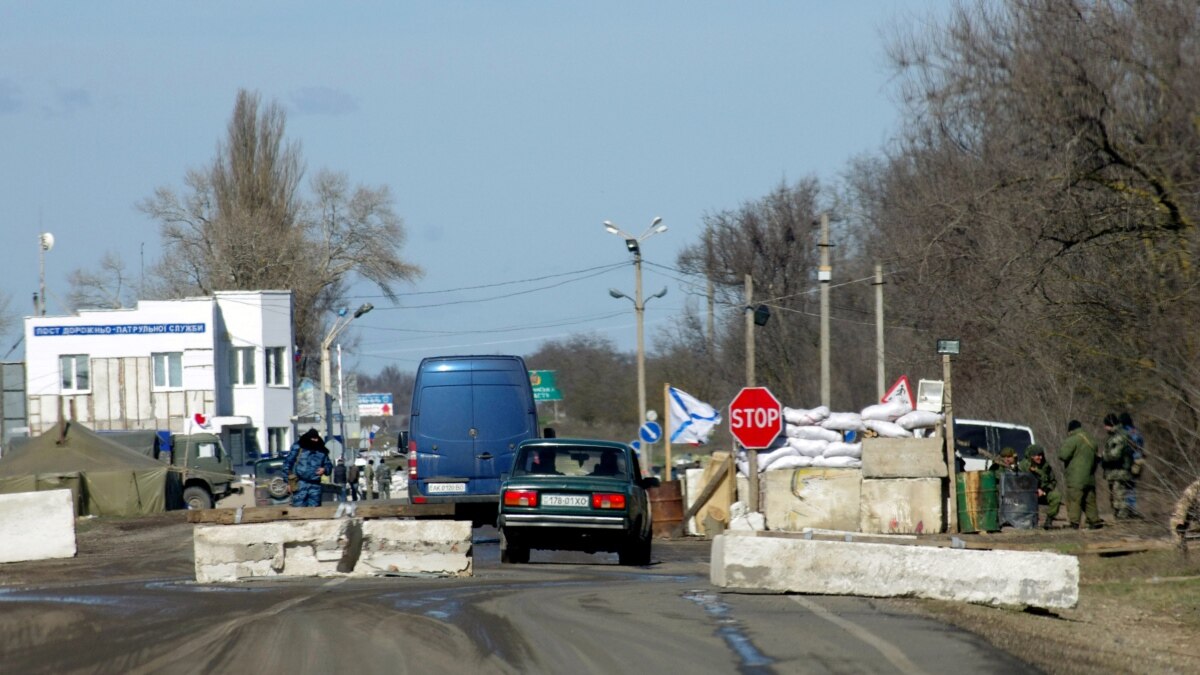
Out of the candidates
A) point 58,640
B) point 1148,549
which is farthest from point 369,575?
point 1148,549

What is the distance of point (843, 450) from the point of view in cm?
2498

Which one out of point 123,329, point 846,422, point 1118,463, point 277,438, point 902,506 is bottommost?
point 277,438

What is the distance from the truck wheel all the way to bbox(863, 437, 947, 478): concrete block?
768 inches

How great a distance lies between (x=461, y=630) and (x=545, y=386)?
74401mm

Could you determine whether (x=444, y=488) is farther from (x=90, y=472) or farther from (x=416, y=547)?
(x=90, y=472)

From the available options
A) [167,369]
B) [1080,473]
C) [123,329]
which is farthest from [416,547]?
[123,329]

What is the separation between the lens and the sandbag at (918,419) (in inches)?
978

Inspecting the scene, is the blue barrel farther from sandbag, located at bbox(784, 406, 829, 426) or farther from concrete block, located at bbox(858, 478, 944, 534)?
sandbag, located at bbox(784, 406, 829, 426)

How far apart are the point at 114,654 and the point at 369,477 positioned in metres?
39.3

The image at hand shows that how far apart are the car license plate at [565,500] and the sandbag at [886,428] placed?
8.78 m

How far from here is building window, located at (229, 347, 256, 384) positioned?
67250 millimetres

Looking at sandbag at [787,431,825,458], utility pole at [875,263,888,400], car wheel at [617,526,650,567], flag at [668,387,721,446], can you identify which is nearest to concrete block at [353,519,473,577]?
car wheel at [617,526,650,567]

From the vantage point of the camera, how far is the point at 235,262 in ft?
241

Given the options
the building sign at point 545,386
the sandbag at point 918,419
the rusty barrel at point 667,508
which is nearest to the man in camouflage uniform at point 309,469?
the rusty barrel at point 667,508
